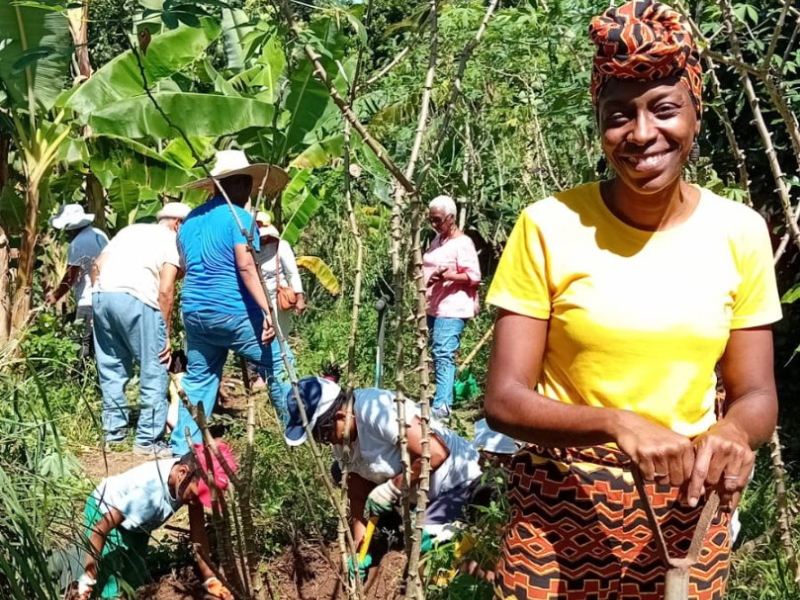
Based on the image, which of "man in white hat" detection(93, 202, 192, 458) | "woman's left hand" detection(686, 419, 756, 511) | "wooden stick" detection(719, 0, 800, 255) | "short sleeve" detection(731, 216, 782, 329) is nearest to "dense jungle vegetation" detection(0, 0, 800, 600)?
"wooden stick" detection(719, 0, 800, 255)

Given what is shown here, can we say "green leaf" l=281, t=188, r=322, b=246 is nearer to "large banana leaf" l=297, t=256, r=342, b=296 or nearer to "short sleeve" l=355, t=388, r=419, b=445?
"large banana leaf" l=297, t=256, r=342, b=296

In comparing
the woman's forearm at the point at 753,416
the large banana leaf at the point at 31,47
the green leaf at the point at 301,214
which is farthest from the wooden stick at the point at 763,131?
the green leaf at the point at 301,214

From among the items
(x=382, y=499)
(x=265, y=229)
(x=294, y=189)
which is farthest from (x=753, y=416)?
(x=294, y=189)

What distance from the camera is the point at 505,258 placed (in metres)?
1.82

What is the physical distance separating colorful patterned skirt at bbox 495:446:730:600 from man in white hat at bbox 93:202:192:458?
460cm

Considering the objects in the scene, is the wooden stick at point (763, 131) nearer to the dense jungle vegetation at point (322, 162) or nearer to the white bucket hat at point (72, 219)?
the dense jungle vegetation at point (322, 162)

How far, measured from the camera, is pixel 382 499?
13.4ft

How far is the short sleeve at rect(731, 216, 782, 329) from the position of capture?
1.80m

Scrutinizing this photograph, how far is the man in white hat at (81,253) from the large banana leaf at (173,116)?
664 millimetres

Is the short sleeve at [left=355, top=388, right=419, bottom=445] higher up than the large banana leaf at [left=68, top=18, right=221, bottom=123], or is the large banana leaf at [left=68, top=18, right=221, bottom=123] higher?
the large banana leaf at [left=68, top=18, right=221, bottom=123]

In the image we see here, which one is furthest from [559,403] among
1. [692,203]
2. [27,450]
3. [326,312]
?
[326,312]

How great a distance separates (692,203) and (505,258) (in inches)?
13.8

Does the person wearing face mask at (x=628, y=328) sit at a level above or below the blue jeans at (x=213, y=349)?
above

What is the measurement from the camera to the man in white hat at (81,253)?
721 cm
